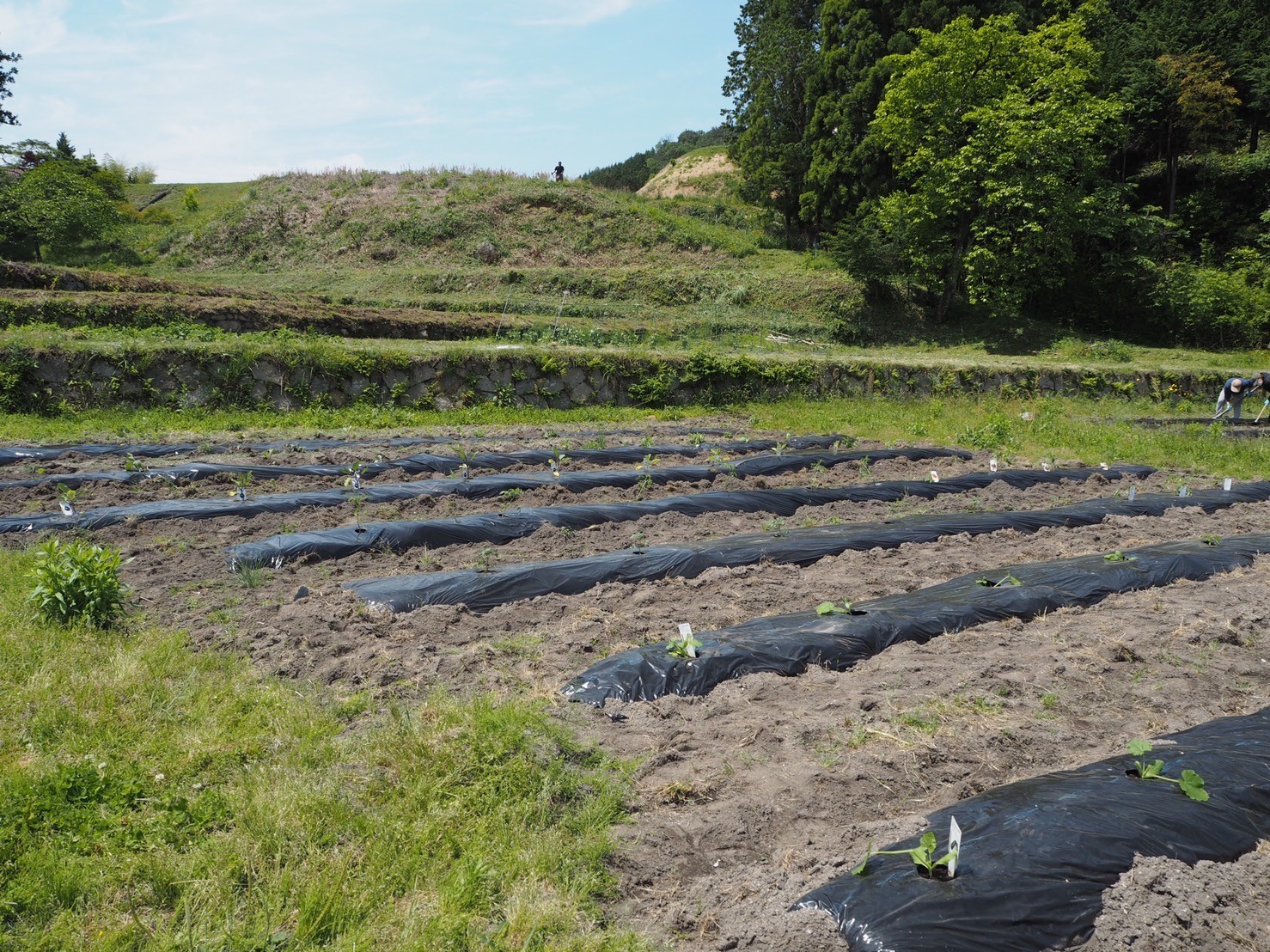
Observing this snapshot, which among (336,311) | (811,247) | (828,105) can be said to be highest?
(828,105)

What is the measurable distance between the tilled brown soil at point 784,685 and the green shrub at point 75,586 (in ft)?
0.95

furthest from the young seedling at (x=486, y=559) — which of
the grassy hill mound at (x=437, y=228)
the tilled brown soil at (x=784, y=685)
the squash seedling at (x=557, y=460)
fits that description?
the grassy hill mound at (x=437, y=228)

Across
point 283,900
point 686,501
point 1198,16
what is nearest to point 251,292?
point 686,501

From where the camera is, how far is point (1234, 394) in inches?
541

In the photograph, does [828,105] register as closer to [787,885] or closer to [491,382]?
[491,382]

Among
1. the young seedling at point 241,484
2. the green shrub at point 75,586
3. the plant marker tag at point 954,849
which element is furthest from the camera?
the young seedling at point 241,484

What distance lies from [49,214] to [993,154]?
26.6 metres

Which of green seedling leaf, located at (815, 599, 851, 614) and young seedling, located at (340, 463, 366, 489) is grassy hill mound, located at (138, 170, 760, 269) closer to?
young seedling, located at (340, 463, 366, 489)

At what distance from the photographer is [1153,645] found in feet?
13.4

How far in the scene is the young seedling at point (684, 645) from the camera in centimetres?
366

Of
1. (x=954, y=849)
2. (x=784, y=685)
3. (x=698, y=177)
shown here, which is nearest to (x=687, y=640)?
(x=784, y=685)

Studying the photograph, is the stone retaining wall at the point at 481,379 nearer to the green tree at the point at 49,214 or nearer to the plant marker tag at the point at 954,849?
the plant marker tag at the point at 954,849

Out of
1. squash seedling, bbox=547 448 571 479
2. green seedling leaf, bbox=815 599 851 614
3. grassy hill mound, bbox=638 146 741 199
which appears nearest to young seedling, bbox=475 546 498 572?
green seedling leaf, bbox=815 599 851 614

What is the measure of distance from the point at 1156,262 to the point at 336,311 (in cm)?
2376
